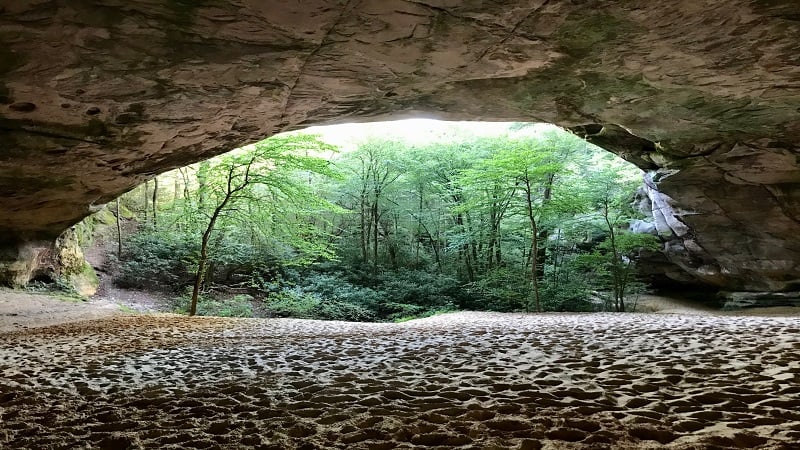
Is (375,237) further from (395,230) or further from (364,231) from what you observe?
(395,230)

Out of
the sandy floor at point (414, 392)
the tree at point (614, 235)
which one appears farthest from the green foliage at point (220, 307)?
the tree at point (614, 235)

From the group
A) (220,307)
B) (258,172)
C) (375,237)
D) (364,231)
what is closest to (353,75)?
(258,172)

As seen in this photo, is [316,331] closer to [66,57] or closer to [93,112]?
[93,112]

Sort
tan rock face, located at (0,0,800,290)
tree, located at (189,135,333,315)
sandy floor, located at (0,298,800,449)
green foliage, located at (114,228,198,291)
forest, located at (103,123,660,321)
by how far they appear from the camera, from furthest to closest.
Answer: green foliage, located at (114,228,198,291) → forest, located at (103,123,660,321) → tree, located at (189,135,333,315) → tan rock face, located at (0,0,800,290) → sandy floor, located at (0,298,800,449)

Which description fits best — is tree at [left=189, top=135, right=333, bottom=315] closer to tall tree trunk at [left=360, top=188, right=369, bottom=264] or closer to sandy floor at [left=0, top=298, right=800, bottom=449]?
sandy floor at [left=0, top=298, right=800, bottom=449]

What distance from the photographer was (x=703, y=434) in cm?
240

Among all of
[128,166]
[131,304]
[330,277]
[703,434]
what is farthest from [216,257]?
[703,434]

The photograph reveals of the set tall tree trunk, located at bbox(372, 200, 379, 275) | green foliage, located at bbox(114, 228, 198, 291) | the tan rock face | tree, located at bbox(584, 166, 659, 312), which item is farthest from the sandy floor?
tall tree trunk, located at bbox(372, 200, 379, 275)

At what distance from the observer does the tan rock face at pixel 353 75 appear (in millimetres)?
4070

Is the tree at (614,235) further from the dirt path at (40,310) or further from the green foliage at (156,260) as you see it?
the green foliage at (156,260)

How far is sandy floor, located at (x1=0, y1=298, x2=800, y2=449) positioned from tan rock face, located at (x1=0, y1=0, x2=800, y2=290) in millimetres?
2810

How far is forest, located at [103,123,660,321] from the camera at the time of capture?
11.7 meters

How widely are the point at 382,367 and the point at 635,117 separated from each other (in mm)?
6163

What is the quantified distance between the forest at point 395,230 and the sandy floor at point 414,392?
6.00 metres
